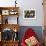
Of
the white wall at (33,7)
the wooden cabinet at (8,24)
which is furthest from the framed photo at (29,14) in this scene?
the wooden cabinet at (8,24)

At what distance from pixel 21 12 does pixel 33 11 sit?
405 millimetres

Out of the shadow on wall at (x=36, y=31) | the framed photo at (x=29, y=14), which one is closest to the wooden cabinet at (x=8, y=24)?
the shadow on wall at (x=36, y=31)

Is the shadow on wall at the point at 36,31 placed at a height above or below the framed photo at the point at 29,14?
below

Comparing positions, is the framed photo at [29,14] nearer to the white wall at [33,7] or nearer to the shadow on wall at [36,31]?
the white wall at [33,7]

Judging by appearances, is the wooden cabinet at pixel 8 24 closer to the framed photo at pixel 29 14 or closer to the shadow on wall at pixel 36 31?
the shadow on wall at pixel 36 31

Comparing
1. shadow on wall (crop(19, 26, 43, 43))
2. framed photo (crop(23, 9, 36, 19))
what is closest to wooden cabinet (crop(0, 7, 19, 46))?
shadow on wall (crop(19, 26, 43, 43))

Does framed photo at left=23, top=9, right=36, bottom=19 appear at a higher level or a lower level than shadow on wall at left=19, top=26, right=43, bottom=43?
higher

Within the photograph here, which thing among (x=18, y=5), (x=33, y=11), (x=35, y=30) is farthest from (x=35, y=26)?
(x=18, y=5)

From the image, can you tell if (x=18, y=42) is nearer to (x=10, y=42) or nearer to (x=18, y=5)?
(x=10, y=42)

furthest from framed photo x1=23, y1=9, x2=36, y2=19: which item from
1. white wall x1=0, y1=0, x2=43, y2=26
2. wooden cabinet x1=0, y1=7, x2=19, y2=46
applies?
wooden cabinet x1=0, y1=7, x2=19, y2=46

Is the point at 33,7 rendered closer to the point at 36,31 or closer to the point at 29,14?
the point at 29,14

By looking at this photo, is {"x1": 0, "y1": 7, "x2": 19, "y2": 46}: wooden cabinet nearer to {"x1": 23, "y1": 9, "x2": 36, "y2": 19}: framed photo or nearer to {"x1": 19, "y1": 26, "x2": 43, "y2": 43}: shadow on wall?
{"x1": 19, "y1": 26, "x2": 43, "y2": 43}: shadow on wall

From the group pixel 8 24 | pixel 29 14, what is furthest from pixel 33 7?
pixel 8 24

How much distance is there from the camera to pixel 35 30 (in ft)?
16.5
